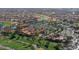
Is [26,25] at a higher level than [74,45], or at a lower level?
higher

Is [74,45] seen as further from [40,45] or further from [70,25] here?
[40,45]

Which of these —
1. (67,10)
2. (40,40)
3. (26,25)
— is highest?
(67,10)
